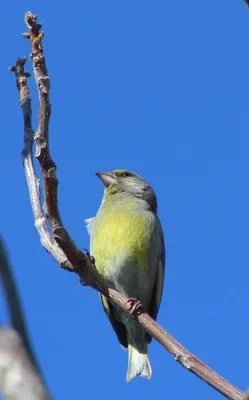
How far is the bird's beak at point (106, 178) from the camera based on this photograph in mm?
7234

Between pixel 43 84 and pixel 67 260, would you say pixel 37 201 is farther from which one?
pixel 43 84

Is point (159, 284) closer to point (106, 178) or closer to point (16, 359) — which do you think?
point (106, 178)

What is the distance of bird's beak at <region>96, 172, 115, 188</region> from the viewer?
23.7ft

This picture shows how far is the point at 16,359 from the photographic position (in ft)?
4.02

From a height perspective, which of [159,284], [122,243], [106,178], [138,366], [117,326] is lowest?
[138,366]

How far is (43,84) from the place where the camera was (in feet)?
8.34

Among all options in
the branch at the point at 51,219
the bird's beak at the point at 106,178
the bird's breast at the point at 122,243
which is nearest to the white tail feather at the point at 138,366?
the bird's breast at the point at 122,243

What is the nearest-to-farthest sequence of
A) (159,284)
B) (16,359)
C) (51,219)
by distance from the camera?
1. (16,359)
2. (51,219)
3. (159,284)

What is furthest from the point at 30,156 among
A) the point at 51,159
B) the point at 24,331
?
the point at 24,331

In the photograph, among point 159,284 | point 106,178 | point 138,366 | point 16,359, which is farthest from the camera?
point 106,178

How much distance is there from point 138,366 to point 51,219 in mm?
3743

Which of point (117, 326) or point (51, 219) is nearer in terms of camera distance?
point (51, 219)

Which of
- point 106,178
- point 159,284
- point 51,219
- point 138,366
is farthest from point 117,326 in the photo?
point 51,219

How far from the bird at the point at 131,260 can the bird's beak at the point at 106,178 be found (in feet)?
1.90
